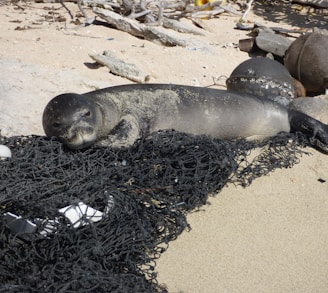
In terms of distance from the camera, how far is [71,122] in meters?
3.88

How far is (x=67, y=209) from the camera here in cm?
309

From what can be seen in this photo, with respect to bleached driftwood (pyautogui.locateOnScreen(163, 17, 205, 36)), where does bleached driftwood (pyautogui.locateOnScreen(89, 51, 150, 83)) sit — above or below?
above

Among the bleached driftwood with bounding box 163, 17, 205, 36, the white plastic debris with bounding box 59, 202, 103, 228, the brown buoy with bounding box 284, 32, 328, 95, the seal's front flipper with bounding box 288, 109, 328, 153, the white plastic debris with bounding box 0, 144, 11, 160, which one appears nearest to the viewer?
the white plastic debris with bounding box 59, 202, 103, 228

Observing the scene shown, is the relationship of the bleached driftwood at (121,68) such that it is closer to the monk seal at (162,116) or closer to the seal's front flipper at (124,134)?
the monk seal at (162,116)

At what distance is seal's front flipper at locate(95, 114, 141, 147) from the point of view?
404 cm

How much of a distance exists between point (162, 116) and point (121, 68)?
2265 millimetres

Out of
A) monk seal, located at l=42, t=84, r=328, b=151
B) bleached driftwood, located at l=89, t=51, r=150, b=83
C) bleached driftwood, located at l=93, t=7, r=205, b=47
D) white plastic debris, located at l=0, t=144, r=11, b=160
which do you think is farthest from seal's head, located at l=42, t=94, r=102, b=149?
bleached driftwood, located at l=93, t=7, r=205, b=47

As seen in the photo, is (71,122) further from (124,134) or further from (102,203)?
(102,203)

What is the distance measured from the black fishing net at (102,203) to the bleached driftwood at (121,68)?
8.26 feet

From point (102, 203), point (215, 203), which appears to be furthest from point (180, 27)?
point (102, 203)

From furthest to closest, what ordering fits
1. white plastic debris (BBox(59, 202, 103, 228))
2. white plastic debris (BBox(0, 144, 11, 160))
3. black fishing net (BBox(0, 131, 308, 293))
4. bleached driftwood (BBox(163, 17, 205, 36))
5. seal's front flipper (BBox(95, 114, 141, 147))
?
bleached driftwood (BBox(163, 17, 205, 36)), seal's front flipper (BBox(95, 114, 141, 147)), white plastic debris (BBox(0, 144, 11, 160)), white plastic debris (BBox(59, 202, 103, 228)), black fishing net (BBox(0, 131, 308, 293))

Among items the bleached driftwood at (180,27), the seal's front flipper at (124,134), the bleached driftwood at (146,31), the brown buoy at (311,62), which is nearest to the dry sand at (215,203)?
the bleached driftwood at (146,31)

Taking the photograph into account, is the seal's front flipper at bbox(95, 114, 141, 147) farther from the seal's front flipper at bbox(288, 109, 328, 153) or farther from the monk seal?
the seal's front flipper at bbox(288, 109, 328, 153)

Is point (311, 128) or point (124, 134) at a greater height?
point (124, 134)
